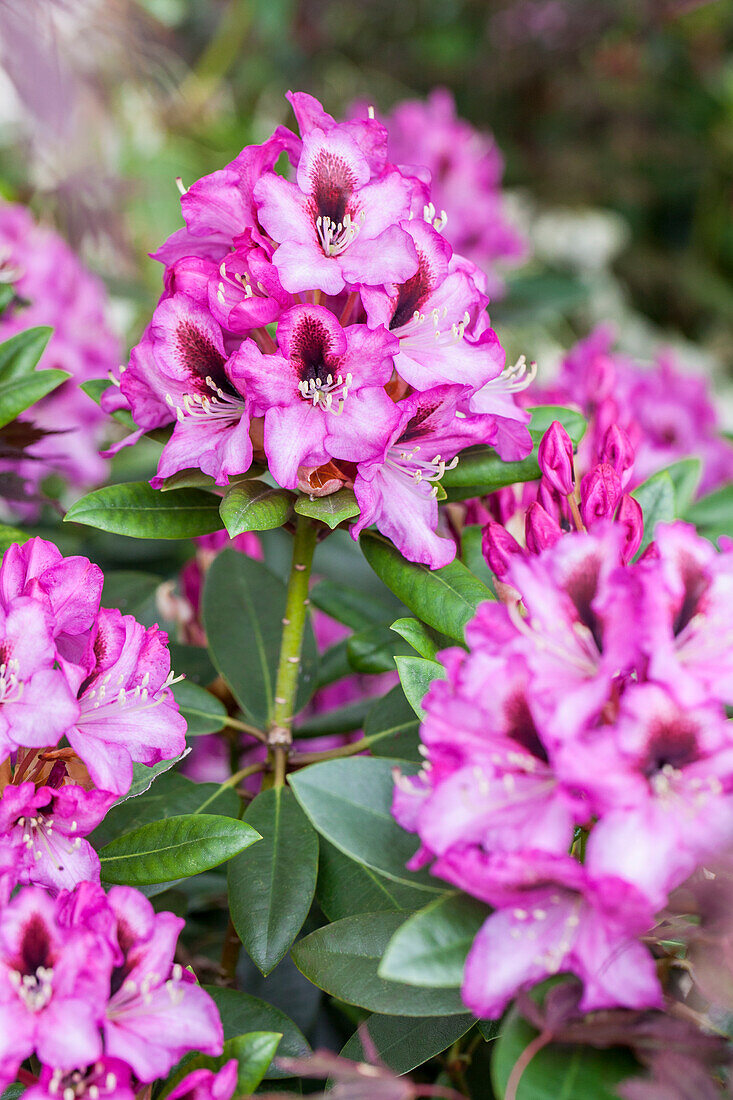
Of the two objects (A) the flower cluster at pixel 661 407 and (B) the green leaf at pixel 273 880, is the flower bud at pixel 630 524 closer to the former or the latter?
(B) the green leaf at pixel 273 880

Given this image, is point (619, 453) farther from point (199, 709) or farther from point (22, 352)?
point (22, 352)

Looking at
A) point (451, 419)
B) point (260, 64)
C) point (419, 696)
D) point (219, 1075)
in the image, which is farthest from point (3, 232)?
point (260, 64)

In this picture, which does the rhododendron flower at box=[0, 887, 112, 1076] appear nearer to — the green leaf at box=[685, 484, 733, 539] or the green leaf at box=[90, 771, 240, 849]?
the green leaf at box=[90, 771, 240, 849]

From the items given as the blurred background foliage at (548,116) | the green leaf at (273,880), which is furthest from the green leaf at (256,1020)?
the blurred background foliage at (548,116)

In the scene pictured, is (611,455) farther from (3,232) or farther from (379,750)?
(3,232)

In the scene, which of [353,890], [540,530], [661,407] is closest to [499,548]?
[540,530]

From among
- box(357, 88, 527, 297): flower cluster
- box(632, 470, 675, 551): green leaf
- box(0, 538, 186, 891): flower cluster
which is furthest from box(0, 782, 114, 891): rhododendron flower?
box(357, 88, 527, 297): flower cluster

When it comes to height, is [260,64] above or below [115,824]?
above

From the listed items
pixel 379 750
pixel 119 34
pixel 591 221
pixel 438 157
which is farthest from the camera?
pixel 591 221
